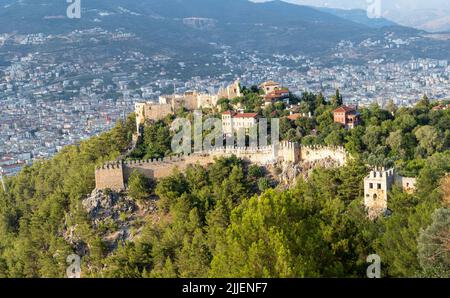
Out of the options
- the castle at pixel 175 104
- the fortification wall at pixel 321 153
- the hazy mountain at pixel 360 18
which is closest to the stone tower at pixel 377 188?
the fortification wall at pixel 321 153

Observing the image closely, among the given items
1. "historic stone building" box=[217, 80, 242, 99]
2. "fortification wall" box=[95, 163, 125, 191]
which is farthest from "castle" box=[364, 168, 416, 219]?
"historic stone building" box=[217, 80, 242, 99]

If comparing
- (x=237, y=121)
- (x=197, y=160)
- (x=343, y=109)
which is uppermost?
(x=343, y=109)

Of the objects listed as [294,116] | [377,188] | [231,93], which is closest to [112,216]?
[377,188]

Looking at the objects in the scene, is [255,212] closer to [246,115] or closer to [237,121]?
[237,121]

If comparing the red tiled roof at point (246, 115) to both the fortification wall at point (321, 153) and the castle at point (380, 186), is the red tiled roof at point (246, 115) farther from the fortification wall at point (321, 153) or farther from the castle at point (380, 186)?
the castle at point (380, 186)

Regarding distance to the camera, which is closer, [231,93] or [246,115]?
[246,115]

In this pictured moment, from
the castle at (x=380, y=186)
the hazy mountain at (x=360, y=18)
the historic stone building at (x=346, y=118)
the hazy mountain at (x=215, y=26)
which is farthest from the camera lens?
the hazy mountain at (x=360, y=18)

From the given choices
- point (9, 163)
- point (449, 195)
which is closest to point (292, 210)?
point (449, 195)
